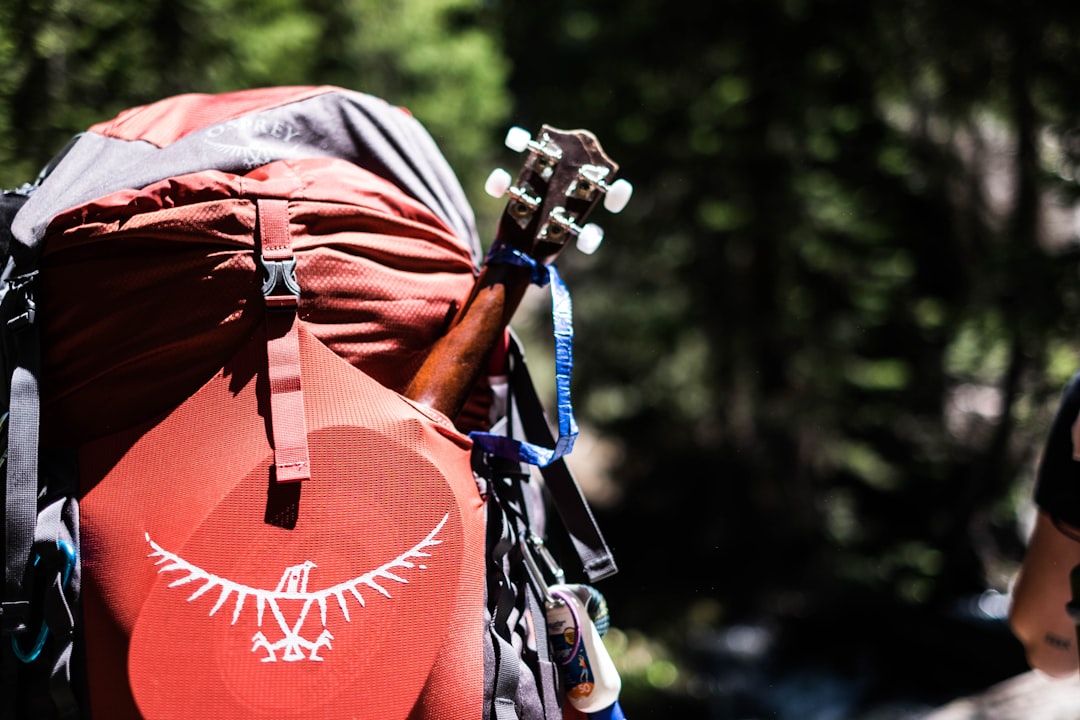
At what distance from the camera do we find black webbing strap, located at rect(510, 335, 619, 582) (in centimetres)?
148

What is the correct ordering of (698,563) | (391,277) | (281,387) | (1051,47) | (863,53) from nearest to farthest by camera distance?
1. (281,387)
2. (391,277)
3. (1051,47)
4. (863,53)
5. (698,563)

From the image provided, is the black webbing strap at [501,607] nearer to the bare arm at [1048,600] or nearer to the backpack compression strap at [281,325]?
the backpack compression strap at [281,325]

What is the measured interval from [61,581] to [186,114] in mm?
761

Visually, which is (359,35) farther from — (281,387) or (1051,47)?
(281,387)

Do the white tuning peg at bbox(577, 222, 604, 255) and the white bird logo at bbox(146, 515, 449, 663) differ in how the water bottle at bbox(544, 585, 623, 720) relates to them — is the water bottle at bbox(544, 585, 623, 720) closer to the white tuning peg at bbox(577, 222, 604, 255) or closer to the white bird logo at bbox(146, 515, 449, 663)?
the white bird logo at bbox(146, 515, 449, 663)

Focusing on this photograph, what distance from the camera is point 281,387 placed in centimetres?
127

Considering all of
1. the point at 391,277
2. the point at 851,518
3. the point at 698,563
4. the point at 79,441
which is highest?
the point at 391,277

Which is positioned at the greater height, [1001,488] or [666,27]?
[666,27]

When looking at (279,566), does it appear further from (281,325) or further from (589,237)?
(589,237)

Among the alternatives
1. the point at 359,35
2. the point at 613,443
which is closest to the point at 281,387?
the point at 359,35

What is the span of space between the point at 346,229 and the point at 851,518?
510 centimetres

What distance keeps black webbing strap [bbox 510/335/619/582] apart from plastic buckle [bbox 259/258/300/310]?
0.44 m

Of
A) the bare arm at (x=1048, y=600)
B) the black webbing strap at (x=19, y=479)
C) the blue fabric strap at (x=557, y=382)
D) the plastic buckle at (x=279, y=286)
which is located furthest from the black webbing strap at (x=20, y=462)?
the bare arm at (x=1048, y=600)

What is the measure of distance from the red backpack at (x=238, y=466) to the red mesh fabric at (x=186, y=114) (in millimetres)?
59
